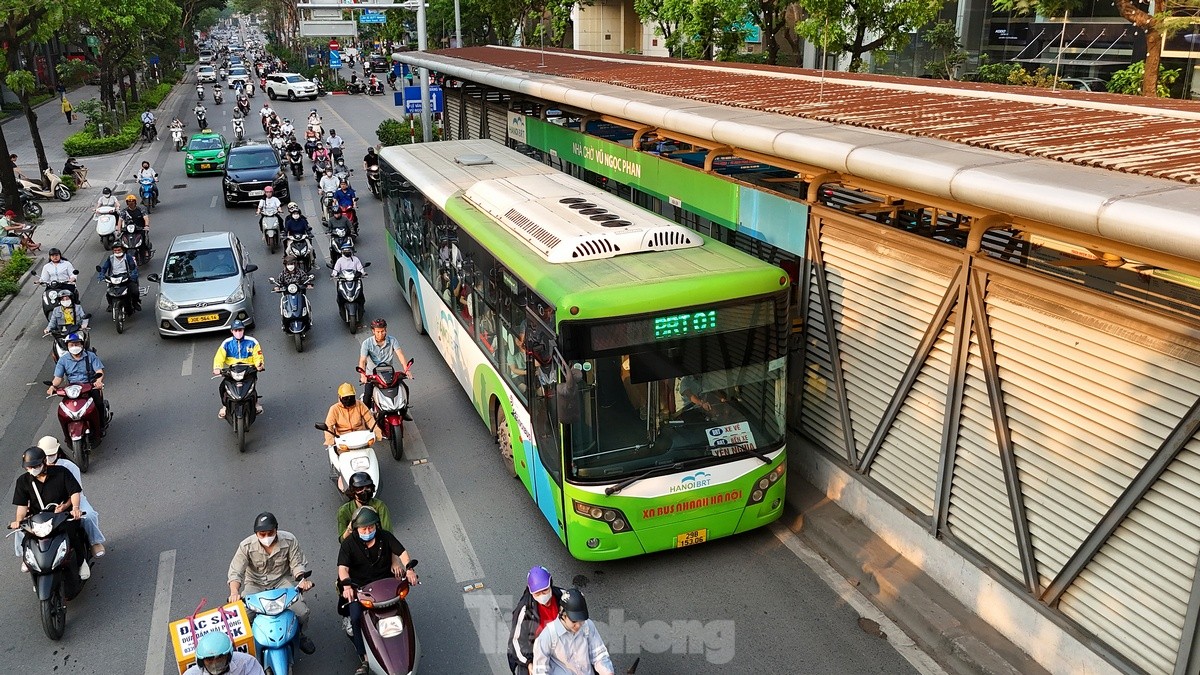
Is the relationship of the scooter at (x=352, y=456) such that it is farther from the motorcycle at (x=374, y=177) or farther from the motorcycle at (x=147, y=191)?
the motorcycle at (x=147, y=191)

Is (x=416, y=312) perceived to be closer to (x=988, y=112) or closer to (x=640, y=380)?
(x=640, y=380)

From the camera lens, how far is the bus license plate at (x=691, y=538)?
8523mm

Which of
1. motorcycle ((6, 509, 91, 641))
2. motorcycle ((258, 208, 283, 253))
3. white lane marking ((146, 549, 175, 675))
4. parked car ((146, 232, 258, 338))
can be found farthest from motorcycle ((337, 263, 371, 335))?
motorcycle ((6, 509, 91, 641))

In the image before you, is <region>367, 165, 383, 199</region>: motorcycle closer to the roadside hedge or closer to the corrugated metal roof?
the corrugated metal roof

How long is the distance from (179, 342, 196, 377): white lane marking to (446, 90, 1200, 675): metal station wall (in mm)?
9737

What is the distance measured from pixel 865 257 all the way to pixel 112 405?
34.1ft

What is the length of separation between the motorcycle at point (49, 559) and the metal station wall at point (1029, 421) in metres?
7.23

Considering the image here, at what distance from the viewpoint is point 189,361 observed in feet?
48.9

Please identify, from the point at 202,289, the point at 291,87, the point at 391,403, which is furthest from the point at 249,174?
the point at 291,87

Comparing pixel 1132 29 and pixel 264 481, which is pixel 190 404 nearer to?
pixel 264 481

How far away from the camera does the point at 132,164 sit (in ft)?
120

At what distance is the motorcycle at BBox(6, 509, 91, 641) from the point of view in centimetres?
787

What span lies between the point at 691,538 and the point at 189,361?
385 inches

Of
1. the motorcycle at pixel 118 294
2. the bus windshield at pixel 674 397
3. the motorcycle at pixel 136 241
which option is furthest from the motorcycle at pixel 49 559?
the motorcycle at pixel 136 241
